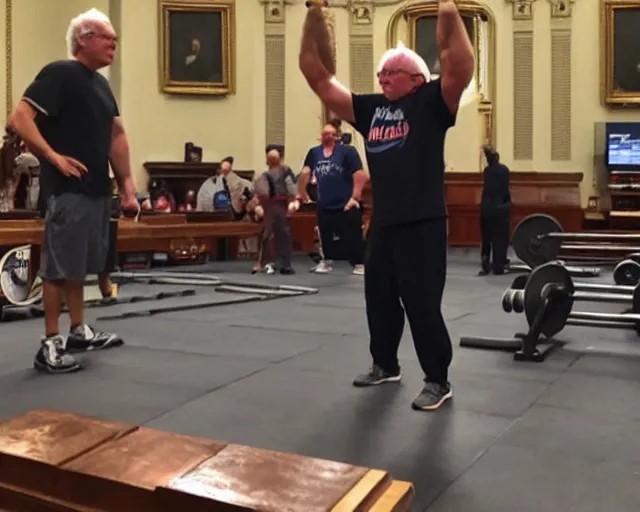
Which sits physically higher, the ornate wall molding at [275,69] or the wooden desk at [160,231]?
the ornate wall molding at [275,69]

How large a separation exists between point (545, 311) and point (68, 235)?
219cm

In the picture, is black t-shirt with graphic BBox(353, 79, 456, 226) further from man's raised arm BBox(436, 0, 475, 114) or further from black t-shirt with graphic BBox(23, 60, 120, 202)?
black t-shirt with graphic BBox(23, 60, 120, 202)

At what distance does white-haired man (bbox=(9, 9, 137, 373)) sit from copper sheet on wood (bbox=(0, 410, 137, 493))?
6.22 feet

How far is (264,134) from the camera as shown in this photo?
13.2m

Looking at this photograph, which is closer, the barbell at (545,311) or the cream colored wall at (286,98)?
the barbell at (545,311)

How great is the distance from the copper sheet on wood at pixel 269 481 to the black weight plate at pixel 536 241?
4787mm

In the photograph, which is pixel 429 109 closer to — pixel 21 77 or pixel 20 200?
pixel 20 200

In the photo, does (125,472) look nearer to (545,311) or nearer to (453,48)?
(453,48)

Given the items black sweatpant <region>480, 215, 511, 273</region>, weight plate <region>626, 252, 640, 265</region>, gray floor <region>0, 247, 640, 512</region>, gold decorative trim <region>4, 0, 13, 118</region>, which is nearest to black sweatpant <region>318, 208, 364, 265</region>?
black sweatpant <region>480, 215, 511, 273</region>

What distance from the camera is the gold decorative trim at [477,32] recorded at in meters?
13.5

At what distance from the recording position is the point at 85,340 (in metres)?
4.13

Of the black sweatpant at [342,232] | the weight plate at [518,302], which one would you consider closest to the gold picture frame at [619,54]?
the black sweatpant at [342,232]

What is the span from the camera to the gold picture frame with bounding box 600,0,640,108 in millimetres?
13148

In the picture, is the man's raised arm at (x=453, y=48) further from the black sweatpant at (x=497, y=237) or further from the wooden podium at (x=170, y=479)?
the black sweatpant at (x=497, y=237)
